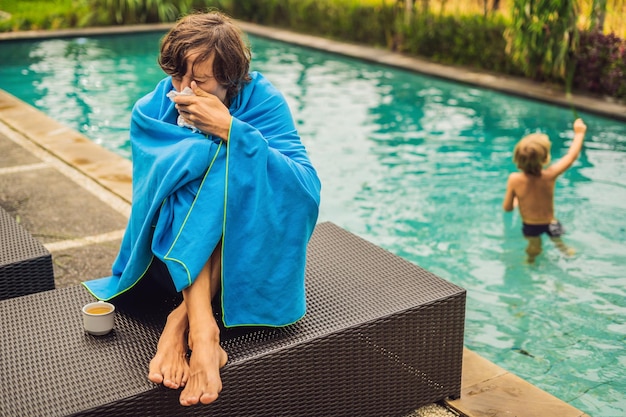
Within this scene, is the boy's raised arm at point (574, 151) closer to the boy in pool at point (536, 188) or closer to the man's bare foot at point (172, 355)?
the boy in pool at point (536, 188)

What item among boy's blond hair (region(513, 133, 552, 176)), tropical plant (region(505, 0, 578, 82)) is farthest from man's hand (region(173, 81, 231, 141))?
tropical plant (region(505, 0, 578, 82))

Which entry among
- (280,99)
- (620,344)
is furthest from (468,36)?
(280,99)

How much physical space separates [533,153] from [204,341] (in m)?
3.01

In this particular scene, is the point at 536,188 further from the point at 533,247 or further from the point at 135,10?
the point at 135,10

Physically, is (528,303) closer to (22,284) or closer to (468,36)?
(22,284)

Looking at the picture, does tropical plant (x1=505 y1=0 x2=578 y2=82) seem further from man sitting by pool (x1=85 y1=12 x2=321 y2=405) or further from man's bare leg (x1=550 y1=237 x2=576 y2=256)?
man sitting by pool (x1=85 y1=12 x2=321 y2=405)

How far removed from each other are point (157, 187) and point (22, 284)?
788 mm

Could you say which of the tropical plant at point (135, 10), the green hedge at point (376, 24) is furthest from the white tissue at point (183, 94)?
the tropical plant at point (135, 10)

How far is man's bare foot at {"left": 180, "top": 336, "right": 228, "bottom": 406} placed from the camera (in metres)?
1.85

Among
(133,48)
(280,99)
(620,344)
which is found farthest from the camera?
(133,48)

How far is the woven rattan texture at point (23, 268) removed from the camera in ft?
8.15

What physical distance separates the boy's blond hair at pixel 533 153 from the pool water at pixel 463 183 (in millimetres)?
580

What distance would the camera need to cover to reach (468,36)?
30.9ft

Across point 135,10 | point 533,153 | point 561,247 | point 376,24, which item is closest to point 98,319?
point 533,153
